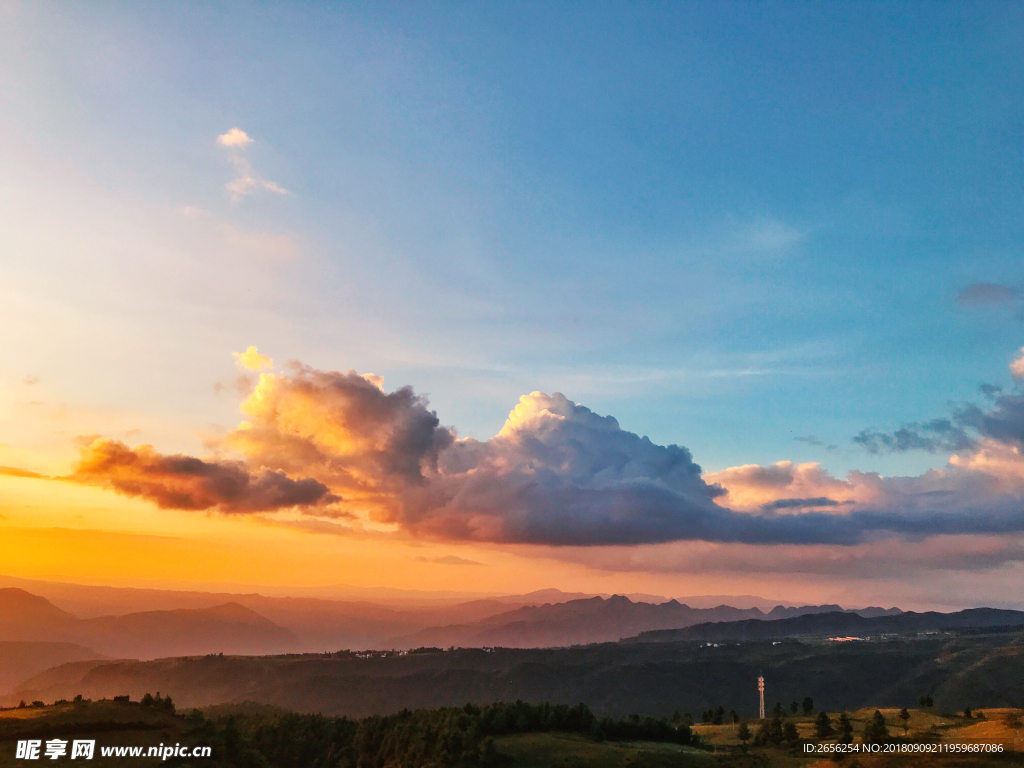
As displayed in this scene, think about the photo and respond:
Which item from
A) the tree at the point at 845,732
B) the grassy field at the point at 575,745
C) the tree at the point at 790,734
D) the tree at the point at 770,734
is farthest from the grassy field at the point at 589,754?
the tree at the point at 845,732

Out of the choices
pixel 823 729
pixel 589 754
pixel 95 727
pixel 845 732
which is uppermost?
pixel 95 727

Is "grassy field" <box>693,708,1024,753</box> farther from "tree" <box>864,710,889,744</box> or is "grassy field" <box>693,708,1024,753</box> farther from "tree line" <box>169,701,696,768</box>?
"tree line" <box>169,701,696,768</box>

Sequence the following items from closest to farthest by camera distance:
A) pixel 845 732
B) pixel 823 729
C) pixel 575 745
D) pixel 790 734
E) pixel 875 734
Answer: pixel 875 734 → pixel 575 745 → pixel 845 732 → pixel 790 734 → pixel 823 729

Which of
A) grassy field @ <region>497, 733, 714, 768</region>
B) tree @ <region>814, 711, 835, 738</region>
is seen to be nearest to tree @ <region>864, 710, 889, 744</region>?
tree @ <region>814, 711, 835, 738</region>

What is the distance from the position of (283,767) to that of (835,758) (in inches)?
3458

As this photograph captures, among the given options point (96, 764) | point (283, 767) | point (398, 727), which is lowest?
point (283, 767)

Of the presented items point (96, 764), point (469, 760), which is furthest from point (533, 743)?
point (96, 764)

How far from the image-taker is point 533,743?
344ft

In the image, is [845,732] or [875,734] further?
[845,732]

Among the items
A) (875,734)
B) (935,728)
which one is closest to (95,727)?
(875,734)

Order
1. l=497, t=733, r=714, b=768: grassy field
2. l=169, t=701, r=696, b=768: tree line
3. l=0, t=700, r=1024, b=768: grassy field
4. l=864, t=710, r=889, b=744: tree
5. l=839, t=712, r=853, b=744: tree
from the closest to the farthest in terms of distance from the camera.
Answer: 1. l=0, t=700, r=1024, b=768: grassy field
2. l=497, t=733, r=714, b=768: grassy field
3. l=169, t=701, r=696, b=768: tree line
4. l=864, t=710, r=889, b=744: tree
5. l=839, t=712, r=853, b=744: tree

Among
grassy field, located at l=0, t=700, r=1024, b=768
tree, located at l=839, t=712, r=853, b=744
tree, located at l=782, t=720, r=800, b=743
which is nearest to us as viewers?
grassy field, located at l=0, t=700, r=1024, b=768

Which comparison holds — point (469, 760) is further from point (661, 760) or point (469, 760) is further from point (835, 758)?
point (835, 758)

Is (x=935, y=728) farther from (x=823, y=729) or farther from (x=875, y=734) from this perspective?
(x=875, y=734)
